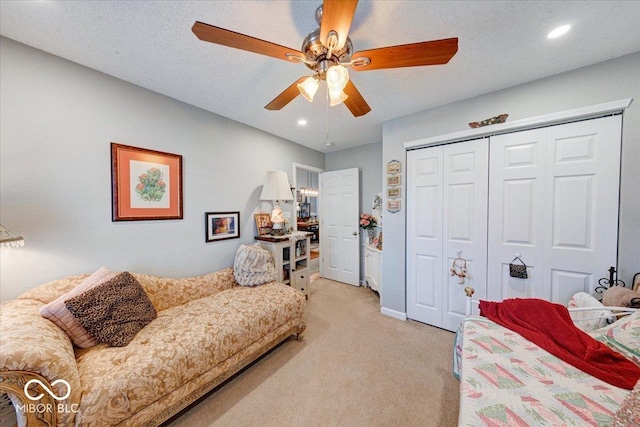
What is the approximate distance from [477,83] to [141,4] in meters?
2.55

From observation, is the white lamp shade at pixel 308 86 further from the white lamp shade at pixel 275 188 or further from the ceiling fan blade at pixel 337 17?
the white lamp shade at pixel 275 188

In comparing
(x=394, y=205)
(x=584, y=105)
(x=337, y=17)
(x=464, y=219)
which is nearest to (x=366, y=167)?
(x=394, y=205)

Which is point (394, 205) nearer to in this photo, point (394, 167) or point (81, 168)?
point (394, 167)

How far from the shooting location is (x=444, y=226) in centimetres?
241

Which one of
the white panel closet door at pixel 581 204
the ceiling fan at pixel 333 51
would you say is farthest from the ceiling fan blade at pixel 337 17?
the white panel closet door at pixel 581 204

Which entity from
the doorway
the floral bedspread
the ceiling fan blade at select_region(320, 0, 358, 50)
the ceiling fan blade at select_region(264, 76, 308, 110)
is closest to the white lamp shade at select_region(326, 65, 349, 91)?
the ceiling fan blade at select_region(320, 0, 358, 50)

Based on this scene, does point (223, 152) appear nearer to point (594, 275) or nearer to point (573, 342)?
point (573, 342)

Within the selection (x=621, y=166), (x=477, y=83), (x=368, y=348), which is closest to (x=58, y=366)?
(x=368, y=348)

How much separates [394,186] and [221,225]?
222 centimetres

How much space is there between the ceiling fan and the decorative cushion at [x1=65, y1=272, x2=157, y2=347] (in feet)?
5.83

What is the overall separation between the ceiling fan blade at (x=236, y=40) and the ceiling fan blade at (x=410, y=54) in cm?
38

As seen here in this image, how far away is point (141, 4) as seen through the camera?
3.90ft

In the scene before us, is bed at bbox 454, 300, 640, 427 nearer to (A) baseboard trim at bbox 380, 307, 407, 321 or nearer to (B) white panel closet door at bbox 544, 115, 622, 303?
(B) white panel closet door at bbox 544, 115, 622, 303

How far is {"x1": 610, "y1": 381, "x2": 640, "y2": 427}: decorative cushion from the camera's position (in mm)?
704
